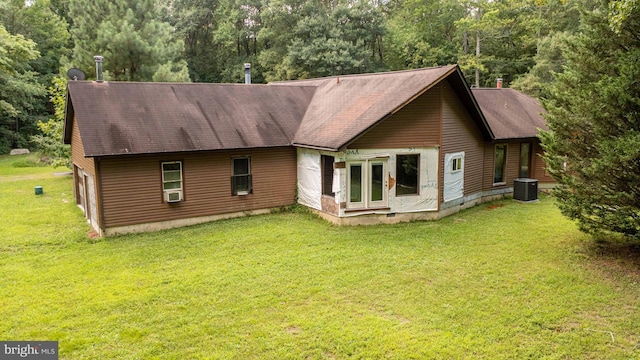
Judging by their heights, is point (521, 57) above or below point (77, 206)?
above

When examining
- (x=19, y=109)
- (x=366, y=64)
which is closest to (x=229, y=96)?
(x=366, y=64)

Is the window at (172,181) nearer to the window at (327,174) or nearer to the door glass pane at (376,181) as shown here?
the window at (327,174)

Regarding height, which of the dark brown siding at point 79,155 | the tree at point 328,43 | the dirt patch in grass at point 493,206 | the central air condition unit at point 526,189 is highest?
the tree at point 328,43

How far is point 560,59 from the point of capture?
1013 inches

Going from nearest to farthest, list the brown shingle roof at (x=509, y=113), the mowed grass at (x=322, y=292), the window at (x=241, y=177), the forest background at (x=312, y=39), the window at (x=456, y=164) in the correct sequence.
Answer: the mowed grass at (x=322, y=292) < the window at (x=241, y=177) < the window at (x=456, y=164) < the brown shingle roof at (x=509, y=113) < the forest background at (x=312, y=39)

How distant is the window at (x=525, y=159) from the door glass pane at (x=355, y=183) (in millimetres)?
8379

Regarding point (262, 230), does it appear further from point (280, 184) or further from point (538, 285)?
point (538, 285)

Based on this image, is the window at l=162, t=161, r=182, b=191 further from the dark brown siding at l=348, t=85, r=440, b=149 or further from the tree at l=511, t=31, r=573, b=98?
the tree at l=511, t=31, r=573, b=98

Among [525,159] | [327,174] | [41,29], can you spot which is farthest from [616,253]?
[41,29]

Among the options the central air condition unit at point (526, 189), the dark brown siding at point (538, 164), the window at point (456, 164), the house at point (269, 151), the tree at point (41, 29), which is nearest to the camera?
the house at point (269, 151)

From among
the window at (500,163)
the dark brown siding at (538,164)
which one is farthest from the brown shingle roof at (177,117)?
the dark brown siding at (538,164)

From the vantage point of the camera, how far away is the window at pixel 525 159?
58.0ft

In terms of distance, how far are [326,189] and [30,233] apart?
27.4ft

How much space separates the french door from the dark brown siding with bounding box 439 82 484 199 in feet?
6.43
